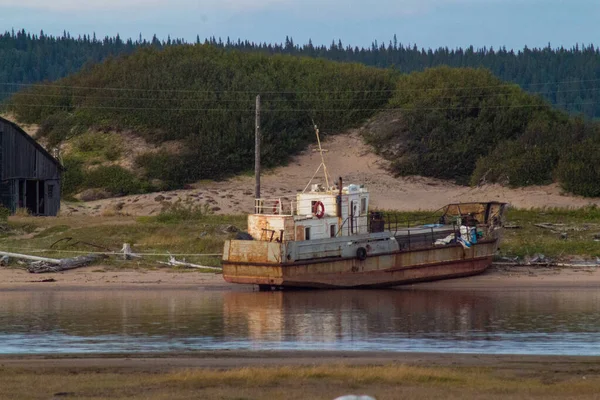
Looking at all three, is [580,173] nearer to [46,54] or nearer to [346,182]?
[346,182]

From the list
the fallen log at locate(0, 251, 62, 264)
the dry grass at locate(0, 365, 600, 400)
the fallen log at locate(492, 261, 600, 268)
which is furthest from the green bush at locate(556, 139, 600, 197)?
the dry grass at locate(0, 365, 600, 400)

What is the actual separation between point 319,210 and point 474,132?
29528 mm

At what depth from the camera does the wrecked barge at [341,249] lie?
1259 inches

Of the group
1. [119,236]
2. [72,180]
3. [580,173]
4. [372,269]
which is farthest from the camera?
[72,180]

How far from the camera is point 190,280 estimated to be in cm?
3372

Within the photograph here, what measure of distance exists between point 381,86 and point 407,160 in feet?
33.6

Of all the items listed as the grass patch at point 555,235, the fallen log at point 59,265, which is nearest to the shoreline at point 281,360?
the fallen log at point 59,265

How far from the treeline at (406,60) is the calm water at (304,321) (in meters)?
106

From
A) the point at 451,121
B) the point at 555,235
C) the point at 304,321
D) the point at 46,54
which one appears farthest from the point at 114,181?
the point at 46,54

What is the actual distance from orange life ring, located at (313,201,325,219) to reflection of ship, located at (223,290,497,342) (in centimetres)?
239

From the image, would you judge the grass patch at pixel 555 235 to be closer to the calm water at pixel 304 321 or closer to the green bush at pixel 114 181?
the calm water at pixel 304 321

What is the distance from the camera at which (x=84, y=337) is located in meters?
24.1

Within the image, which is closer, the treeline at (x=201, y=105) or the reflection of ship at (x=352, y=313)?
the reflection of ship at (x=352, y=313)

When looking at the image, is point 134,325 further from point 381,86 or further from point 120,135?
point 381,86
